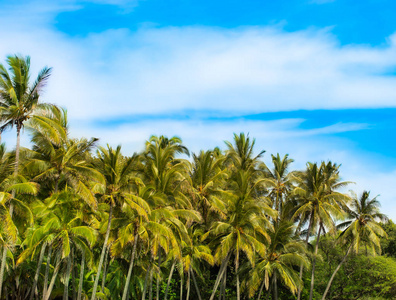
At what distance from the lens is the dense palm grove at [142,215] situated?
74.8 ft

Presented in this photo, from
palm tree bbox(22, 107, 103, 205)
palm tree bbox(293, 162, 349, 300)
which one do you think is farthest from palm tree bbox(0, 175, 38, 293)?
palm tree bbox(293, 162, 349, 300)

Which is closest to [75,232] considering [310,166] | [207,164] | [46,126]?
[46,126]

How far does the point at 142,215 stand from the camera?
80.7ft

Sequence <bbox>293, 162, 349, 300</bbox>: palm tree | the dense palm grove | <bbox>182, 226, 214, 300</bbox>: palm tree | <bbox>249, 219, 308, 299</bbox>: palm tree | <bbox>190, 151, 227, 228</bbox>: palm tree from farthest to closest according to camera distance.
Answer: <bbox>293, 162, 349, 300</bbox>: palm tree < <bbox>190, 151, 227, 228</bbox>: palm tree < <bbox>249, 219, 308, 299</bbox>: palm tree < <bbox>182, 226, 214, 300</bbox>: palm tree < the dense palm grove

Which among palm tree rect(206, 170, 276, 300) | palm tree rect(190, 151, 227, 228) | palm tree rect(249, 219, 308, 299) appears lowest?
palm tree rect(249, 219, 308, 299)

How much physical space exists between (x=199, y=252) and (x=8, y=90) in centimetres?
1725

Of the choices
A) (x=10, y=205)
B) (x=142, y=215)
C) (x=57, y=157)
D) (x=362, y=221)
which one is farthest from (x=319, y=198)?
(x=10, y=205)

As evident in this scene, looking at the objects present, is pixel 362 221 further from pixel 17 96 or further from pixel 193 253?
pixel 17 96

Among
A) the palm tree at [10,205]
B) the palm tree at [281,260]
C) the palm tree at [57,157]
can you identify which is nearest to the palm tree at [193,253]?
the palm tree at [281,260]

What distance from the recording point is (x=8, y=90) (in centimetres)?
2222

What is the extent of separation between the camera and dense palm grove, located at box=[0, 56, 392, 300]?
74.8ft

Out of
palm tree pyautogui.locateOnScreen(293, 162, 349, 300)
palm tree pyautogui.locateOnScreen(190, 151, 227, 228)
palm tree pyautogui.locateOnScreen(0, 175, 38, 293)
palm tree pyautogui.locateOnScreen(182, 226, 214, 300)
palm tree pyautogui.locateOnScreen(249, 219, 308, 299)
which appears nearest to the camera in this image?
palm tree pyautogui.locateOnScreen(0, 175, 38, 293)

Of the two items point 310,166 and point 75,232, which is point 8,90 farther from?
point 310,166

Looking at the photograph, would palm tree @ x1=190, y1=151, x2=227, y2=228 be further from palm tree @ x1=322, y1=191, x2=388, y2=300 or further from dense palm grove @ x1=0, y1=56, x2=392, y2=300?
palm tree @ x1=322, y1=191, x2=388, y2=300
